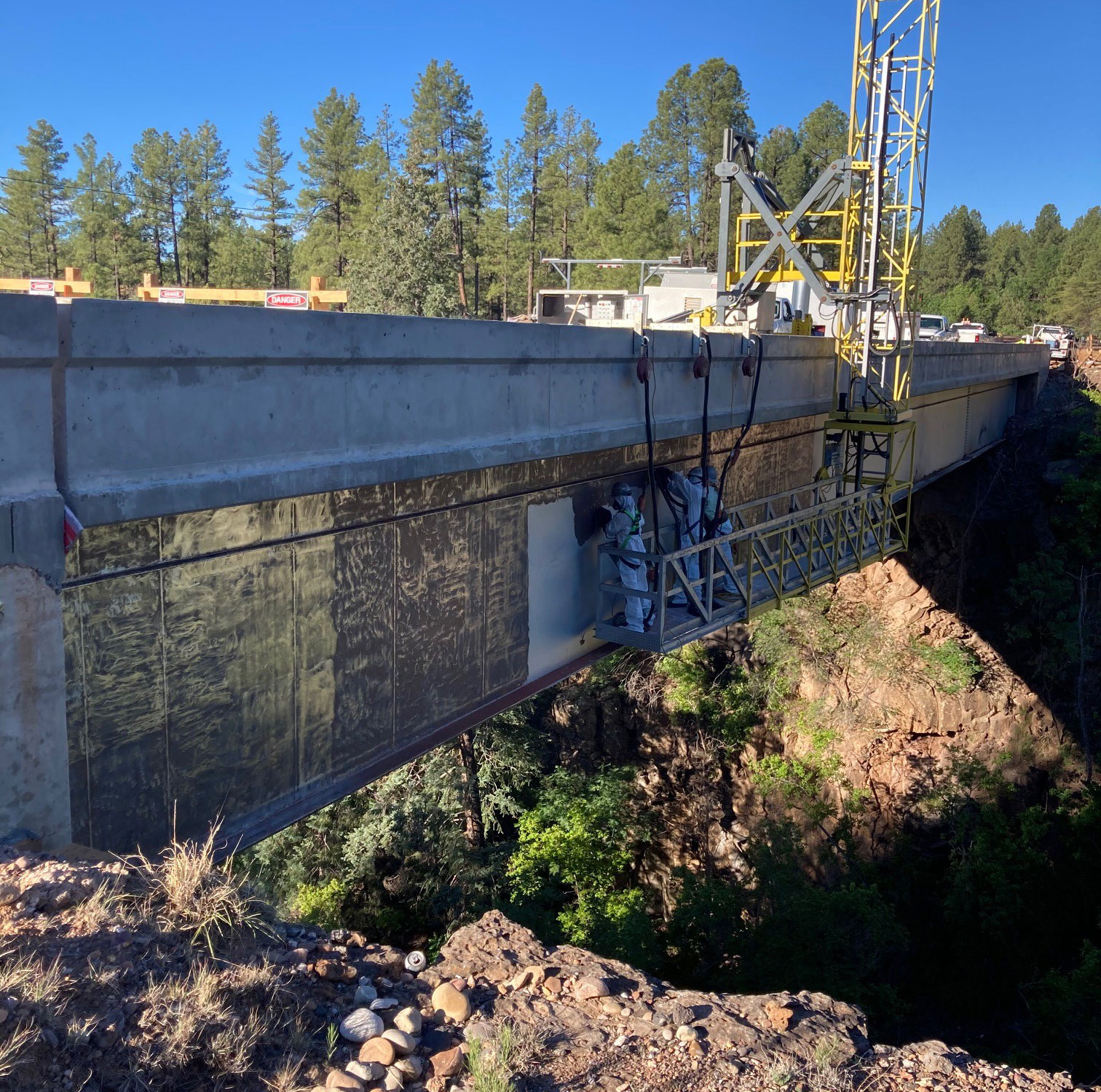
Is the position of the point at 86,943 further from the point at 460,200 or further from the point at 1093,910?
the point at 460,200

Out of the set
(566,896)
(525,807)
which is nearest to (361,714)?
(566,896)

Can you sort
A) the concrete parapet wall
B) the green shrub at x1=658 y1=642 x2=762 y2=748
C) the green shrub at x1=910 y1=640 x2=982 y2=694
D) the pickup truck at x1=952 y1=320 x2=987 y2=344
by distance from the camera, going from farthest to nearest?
1. the pickup truck at x1=952 y1=320 x2=987 y2=344
2. the green shrub at x1=658 y1=642 x2=762 y2=748
3. the green shrub at x1=910 y1=640 x2=982 y2=694
4. the concrete parapet wall

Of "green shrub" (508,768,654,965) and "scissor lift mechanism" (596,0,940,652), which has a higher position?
"scissor lift mechanism" (596,0,940,652)

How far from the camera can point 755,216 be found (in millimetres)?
15586

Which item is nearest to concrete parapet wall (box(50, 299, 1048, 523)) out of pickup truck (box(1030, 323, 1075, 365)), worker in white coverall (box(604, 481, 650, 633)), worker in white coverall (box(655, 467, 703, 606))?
worker in white coverall (box(604, 481, 650, 633))

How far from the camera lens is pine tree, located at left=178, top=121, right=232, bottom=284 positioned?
193 ft

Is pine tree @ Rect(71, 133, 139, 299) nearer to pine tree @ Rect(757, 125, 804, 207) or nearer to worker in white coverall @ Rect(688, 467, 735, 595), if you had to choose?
pine tree @ Rect(757, 125, 804, 207)

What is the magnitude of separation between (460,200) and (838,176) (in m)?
40.3

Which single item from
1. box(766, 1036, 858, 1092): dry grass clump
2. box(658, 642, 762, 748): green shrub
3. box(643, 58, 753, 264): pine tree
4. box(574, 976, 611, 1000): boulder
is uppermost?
box(643, 58, 753, 264): pine tree

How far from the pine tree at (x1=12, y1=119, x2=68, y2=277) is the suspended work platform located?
57.2m

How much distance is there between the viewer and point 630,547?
8.30 m

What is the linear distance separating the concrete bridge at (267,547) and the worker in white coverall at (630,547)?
28 centimetres

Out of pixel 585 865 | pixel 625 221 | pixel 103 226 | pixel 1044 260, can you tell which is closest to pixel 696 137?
pixel 625 221

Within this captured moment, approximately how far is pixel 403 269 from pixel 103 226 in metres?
32.9
